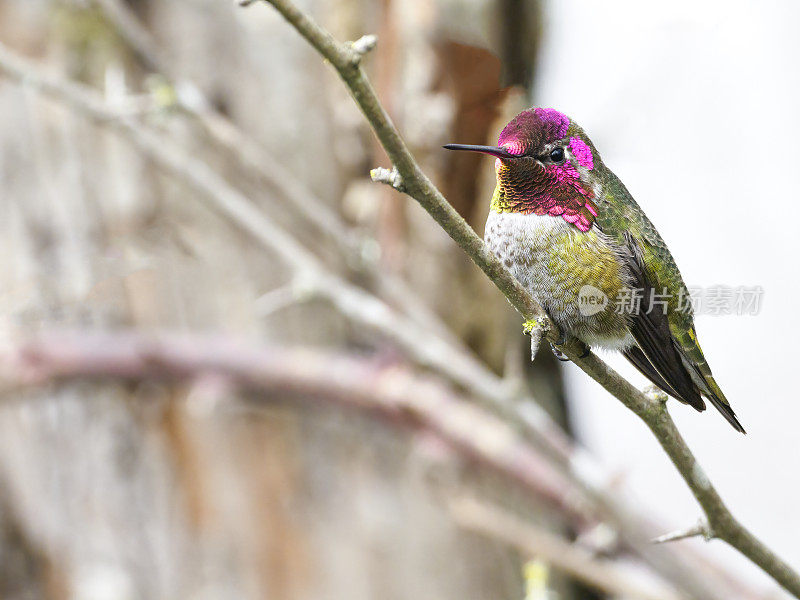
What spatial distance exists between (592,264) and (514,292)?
0.31 m

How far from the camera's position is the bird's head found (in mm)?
893

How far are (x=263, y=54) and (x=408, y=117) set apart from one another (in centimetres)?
62

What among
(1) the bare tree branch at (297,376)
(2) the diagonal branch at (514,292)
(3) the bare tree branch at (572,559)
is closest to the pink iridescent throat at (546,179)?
(2) the diagonal branch at (514,292)

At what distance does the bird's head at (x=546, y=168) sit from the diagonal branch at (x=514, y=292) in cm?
11

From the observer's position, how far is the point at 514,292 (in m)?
0.82

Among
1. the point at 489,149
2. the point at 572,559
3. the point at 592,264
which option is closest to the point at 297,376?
the point at 572,559

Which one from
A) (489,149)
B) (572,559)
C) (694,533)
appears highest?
(489,149)

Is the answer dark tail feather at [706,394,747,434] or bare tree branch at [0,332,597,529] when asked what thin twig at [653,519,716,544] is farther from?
bare tree branch at [0,332,597,529]

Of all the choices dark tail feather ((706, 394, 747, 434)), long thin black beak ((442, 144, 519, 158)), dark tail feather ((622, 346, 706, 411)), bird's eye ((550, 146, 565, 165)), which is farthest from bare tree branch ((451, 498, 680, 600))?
long thin black beak ((442, 144, 519, 158))

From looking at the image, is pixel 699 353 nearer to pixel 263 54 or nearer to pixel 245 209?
pixel 245 209

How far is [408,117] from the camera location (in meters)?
2.70

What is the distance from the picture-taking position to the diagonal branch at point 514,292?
0.64 meters

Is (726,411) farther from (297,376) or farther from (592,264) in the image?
(297,376)

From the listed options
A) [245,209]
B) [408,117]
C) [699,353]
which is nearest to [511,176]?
[699,353]
